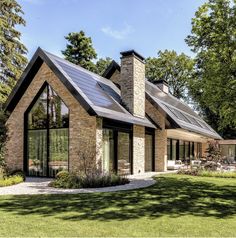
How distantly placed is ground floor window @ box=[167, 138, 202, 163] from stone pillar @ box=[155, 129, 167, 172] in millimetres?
2889

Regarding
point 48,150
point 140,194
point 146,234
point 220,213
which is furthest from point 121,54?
point 146,234

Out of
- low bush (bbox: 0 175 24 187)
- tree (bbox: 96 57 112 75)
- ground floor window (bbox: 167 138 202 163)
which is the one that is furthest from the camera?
tree (bbox: 96 57 112 75)

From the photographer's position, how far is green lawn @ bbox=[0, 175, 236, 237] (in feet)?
21.6

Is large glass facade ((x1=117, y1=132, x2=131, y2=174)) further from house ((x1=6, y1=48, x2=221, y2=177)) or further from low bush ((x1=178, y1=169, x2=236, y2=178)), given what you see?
low bush ((x1=178, y1=169, x2=236, y2=178))

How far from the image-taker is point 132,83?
19547 mm

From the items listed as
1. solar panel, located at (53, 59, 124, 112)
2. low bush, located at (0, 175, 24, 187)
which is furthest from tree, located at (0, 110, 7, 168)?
solar panel, located at (53, 59, 124, 112)

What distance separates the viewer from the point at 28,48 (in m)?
34.3

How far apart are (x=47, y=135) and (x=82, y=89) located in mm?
3320

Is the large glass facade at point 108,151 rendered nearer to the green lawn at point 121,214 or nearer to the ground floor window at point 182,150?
the green lawn at point 121,214

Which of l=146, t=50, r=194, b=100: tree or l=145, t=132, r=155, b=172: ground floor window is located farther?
l=146, t=50, r=194, b=100: tree

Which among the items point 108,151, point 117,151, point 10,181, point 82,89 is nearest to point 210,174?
point 117,151

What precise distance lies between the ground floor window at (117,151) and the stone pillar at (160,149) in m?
3.90

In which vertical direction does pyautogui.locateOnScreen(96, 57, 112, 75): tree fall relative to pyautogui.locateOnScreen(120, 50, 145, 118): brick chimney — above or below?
above

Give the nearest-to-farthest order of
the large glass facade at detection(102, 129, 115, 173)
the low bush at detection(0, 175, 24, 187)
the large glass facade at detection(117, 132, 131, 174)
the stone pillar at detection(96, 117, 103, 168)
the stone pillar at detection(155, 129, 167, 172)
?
the low bush at detection(0, 175, 24, 187), the stone pillar at detection(96, 117, 103, 168), the large glass facade at detection(102, 129, 115, 173), the large glass facade at detection(117, 132, 131, 174), the stone pillar at detection(155, 129, 167, 172)
